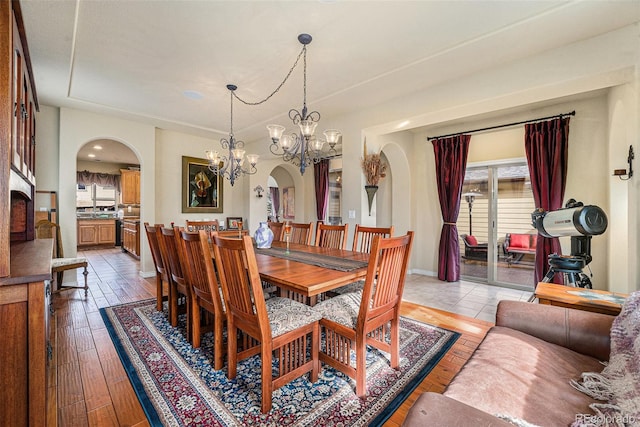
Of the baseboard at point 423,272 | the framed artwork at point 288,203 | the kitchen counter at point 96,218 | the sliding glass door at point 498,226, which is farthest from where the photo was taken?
the kitchen counter at point 96,218

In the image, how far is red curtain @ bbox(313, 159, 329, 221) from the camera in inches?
259

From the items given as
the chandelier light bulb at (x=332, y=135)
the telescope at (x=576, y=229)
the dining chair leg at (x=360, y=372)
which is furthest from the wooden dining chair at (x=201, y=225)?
the telescope at (x=576, y=229)

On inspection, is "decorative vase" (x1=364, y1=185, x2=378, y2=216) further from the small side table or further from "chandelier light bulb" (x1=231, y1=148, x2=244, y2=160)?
the small side table

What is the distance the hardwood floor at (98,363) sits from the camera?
1586 millimetres

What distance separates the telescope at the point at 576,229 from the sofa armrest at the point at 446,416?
1.83 metres

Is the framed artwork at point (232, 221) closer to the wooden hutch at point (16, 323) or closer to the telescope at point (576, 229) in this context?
the wooden hutch at point (16, 323)

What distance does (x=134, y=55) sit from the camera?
2.65 metres

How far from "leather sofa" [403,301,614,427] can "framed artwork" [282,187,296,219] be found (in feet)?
20.1

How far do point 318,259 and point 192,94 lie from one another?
278 cm

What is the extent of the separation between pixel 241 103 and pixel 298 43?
167 cm

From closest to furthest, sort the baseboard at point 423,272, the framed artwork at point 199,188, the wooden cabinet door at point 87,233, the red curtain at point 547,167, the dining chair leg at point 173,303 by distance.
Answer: the dining chair leg at point 173,303 < the red curtain at point 547,167 < the baseboard at point 423,272 < the framed artwork at point 199,188 < the wooden cabinet door at point 87,233

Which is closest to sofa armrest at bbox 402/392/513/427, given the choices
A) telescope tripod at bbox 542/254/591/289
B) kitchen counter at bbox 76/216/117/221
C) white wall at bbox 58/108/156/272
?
telescope tripod at bbox 542/254/591/289

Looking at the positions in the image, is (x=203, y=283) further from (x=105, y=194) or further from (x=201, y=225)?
(x=105, y=194)

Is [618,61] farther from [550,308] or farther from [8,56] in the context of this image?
[8,56]
